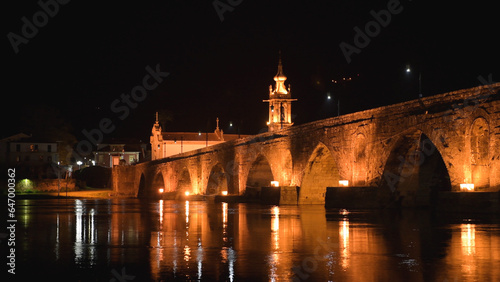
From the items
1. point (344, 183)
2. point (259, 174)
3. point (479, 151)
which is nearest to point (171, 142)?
point (259, 174)

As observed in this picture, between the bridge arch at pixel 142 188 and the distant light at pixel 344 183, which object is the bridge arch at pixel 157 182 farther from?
the distant light at pixel 344 183

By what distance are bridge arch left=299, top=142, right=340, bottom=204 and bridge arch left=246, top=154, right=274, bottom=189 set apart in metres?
9.02

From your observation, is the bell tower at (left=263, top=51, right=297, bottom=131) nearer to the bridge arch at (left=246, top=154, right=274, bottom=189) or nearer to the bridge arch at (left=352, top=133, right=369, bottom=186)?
the bridge arch at (left=246, top=154, right=274, bottom=189)

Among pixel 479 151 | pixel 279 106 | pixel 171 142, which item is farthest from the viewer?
pixel 171 142

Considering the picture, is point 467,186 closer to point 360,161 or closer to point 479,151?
point 479,151

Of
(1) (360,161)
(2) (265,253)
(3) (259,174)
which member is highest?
(1) (360,161)

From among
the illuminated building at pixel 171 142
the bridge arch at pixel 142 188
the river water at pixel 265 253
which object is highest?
the illuminated building at pixel 171 142

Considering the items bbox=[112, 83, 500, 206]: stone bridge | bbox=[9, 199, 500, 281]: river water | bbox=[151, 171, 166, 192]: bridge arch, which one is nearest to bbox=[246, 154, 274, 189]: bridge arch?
bbox=[112, 83, 500, 206]: stone bridge

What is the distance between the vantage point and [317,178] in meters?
41.9

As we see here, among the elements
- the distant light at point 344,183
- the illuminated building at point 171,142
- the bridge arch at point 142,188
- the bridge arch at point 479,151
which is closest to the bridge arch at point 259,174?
the distant light at point 344,183

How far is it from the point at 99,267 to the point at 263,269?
2795 millimetres

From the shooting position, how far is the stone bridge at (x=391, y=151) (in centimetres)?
2536

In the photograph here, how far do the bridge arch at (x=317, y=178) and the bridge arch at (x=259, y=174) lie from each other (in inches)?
355

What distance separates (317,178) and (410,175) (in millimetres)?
9877
